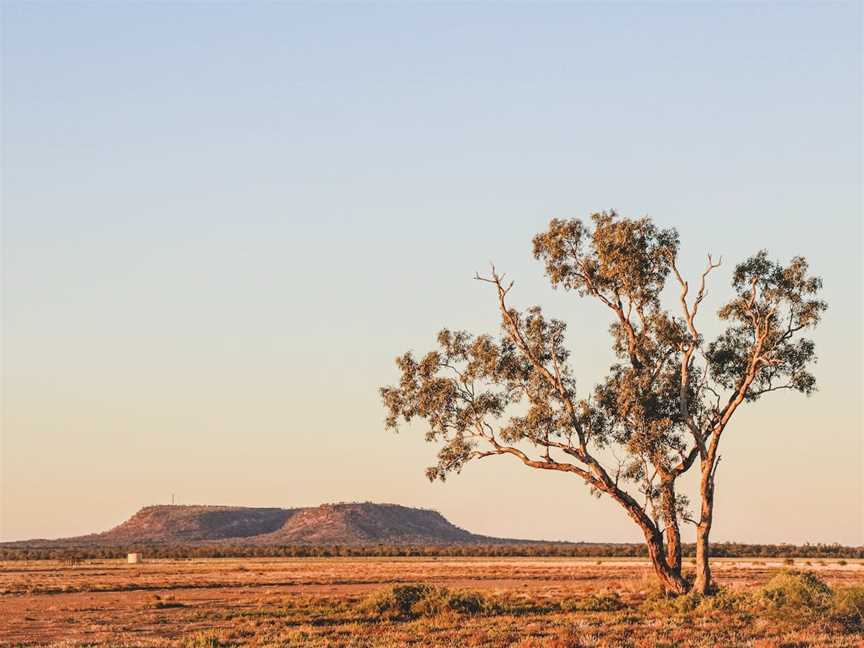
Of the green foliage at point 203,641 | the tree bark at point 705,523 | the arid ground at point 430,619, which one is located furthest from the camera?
Answer: the tree bark at point 705,523

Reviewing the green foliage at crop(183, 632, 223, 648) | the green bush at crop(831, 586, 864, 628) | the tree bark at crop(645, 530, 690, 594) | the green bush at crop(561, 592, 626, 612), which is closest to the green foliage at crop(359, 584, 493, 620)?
the green bush at crop(561, 592, 626, 612)

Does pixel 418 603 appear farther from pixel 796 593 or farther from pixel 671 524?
pixel 796 593

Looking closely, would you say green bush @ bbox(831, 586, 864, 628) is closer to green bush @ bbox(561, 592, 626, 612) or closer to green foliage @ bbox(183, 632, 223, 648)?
green bush @ bbox(561, 592, 626, 612)

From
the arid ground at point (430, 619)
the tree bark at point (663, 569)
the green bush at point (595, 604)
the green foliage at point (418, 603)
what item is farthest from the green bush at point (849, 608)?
the green foliage at point (418, 603)

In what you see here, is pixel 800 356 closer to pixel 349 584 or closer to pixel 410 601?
pixel 410 601

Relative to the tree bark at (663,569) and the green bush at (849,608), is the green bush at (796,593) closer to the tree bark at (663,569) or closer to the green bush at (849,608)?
the green bush at (849,608)

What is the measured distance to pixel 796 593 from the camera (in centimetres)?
3816

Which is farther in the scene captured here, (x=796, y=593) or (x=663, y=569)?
(x=663, y=569)

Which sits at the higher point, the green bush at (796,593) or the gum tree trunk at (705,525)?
the gum tree trunk at (705,525)

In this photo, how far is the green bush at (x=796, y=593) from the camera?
123 ft

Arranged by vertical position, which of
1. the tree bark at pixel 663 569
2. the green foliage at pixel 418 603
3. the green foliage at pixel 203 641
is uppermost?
the tree bark at pixel 663 569

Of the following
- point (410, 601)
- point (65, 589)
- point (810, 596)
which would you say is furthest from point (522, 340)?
point (65, 589)

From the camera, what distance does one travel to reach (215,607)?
161 feet

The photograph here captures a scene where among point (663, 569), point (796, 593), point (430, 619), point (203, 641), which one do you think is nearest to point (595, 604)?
point (663, 569)
